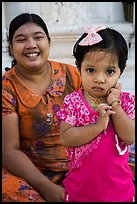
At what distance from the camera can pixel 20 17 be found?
2174 millimetres

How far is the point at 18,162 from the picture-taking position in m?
2.11

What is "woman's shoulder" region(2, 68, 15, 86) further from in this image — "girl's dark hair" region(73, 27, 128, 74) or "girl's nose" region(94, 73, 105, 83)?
"girl's nose" region(94, 73, 105, 83)

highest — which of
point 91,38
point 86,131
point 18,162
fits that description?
point 91,38

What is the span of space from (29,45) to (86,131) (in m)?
0.63

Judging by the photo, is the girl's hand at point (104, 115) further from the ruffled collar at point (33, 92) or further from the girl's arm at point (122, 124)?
the ruffled collar at point (33, 92)

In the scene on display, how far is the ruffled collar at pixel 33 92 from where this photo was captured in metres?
2.19

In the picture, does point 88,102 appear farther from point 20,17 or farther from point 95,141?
point 20,17

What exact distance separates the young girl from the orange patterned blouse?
446mm

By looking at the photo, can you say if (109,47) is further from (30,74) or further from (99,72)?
(30,74)

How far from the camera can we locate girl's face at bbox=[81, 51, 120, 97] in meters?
1.71

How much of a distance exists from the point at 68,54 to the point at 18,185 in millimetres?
1476

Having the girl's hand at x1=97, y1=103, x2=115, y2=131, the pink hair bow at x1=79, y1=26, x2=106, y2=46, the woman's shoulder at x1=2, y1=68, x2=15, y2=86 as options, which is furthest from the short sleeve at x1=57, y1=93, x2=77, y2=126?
the woman's shoulder at x1=2, y1=68, x2=15, y2=86

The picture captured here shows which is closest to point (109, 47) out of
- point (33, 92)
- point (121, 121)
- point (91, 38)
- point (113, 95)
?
point (91, 38)

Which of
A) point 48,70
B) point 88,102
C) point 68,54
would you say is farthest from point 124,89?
point 88,102
